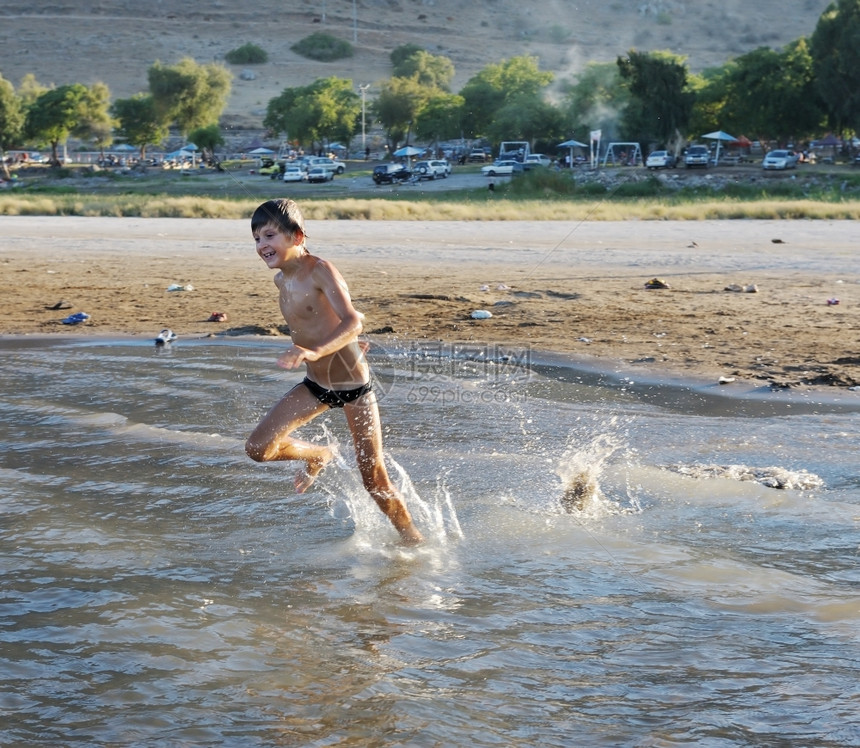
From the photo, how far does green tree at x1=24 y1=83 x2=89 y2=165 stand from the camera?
77.9 meters

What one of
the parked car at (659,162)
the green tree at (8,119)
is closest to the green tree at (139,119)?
the green tree at (8,119)

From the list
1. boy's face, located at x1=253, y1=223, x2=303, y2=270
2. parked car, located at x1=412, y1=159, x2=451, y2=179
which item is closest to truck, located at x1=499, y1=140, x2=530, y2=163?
parked car, located at x1=412, y1=159, x2=451, y2=179

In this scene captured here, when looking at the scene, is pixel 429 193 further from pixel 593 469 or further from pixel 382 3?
pixel 382 3

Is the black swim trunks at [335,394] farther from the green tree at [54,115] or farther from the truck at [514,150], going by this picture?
the green tree at [54,115]

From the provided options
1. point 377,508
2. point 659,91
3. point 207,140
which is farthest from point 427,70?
point 377,508

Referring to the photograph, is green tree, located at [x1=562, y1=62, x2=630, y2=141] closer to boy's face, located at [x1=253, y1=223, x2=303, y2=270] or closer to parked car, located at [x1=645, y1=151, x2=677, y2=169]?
parked car, located at [x1=645, y1=151, x2=677, y2=169]

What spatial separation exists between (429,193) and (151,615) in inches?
1690

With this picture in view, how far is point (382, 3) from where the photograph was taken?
148250 mm

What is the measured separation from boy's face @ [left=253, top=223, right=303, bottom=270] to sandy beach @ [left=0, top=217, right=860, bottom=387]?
5.20 metres

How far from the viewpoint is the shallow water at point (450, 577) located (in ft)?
13.1

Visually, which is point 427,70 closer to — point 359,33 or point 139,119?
point 139,119

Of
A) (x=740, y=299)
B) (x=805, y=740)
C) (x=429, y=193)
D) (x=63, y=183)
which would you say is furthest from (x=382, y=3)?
(x=805, y=740)

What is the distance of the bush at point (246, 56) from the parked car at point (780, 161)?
78521mm

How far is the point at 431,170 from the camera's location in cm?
5738
